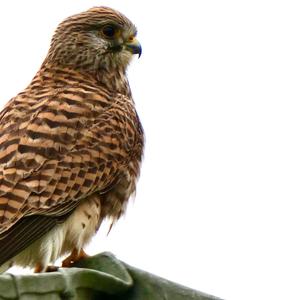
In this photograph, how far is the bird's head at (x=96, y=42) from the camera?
7820 mm

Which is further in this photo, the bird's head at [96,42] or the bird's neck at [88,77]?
the bird's head at [96,42]

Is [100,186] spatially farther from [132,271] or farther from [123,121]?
[132,271]

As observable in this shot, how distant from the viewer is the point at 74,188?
20.7 feet

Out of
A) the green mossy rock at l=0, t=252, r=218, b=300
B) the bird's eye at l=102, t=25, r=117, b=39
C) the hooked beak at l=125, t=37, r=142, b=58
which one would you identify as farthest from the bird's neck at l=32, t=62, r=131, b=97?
the green mossy rock at l=0, t=252, r=218, b=300

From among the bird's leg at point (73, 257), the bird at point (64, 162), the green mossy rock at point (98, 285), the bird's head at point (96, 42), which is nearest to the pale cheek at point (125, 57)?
the bird's head at point (96, 42)

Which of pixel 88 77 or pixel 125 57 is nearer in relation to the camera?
pixel 88 77

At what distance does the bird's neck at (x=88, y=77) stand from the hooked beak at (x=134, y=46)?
21 cm

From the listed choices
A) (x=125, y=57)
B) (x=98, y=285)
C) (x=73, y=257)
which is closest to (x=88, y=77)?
(x=125, y=57)

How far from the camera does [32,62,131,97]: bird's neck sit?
7.47m

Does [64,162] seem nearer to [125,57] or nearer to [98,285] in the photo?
[125,57]

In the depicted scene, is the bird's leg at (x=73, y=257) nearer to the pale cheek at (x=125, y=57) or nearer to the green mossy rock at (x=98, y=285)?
Result: the green mossy rock at (x=98, y=285)

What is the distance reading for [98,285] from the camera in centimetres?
421

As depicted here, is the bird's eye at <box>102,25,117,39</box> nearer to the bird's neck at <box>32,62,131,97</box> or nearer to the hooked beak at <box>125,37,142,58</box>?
the hooked beak at <box>125,37,142,58</box>

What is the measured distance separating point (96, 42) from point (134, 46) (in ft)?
0.95
